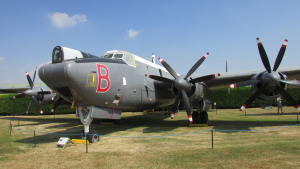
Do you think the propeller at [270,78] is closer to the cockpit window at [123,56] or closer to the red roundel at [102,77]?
the cockpit window at [123,56]

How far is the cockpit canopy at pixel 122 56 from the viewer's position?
10899mm

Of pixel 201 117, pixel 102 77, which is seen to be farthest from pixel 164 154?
pixel 201 117

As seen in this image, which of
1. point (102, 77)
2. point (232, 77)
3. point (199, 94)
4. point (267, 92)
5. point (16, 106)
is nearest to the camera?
point (102, 77)

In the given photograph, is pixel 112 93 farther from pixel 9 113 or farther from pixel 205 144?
pixel 9 113

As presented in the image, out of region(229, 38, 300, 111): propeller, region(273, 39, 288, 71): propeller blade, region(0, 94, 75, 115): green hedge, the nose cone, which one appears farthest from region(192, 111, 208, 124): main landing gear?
region(0, 94, 75, 115): green hedge

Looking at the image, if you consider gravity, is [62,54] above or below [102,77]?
above

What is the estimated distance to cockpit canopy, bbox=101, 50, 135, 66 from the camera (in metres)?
10.9

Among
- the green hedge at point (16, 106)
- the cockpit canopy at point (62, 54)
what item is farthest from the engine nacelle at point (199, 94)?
the green hedge at point (16, 106)

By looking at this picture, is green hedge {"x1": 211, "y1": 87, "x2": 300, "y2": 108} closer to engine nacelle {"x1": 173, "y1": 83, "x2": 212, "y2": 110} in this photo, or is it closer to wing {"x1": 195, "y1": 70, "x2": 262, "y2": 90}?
engine nacelle {"x1": 173, "y1": 83, "x2": 212, "y2": 110}

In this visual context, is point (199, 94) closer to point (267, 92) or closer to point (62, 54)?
point (267, 92)

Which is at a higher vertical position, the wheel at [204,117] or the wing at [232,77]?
the wing at [232,77]

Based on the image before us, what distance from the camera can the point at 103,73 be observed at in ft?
29.3

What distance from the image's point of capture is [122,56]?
1095 centimetres

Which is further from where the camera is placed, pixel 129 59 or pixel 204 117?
pixel 204 117
